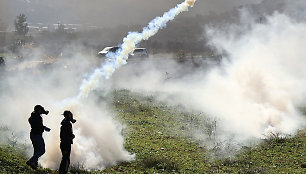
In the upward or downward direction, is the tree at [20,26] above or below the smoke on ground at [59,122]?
above

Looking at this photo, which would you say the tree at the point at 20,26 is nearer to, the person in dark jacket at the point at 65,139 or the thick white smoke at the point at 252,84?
the thick white smoke at the point at 252,84

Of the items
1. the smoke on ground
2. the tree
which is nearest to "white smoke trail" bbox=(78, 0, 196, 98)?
the smoke on ground

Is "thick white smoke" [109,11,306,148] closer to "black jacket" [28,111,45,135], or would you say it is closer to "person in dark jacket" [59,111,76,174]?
"person in dark jacket" [59,111,76,174]

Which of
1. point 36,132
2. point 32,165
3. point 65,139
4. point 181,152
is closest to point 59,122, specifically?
point 36,132

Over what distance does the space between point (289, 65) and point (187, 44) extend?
2635cm

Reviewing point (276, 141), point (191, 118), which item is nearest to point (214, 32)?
point (191, 118)

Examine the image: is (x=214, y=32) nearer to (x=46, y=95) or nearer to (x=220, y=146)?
(x=46, y=95)

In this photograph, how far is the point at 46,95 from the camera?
23203mm

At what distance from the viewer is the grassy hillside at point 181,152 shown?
13133mm

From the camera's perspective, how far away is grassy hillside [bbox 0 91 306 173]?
13133 millimetres

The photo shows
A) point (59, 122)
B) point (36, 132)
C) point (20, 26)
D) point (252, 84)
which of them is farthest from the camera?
point (20, 26)

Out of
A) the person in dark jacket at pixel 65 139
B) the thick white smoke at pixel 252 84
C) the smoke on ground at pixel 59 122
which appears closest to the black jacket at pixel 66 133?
the person in dark jacket at pixel 65 139

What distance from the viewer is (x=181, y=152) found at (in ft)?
52.1

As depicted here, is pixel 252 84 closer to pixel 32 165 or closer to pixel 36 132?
pixel 36 132
